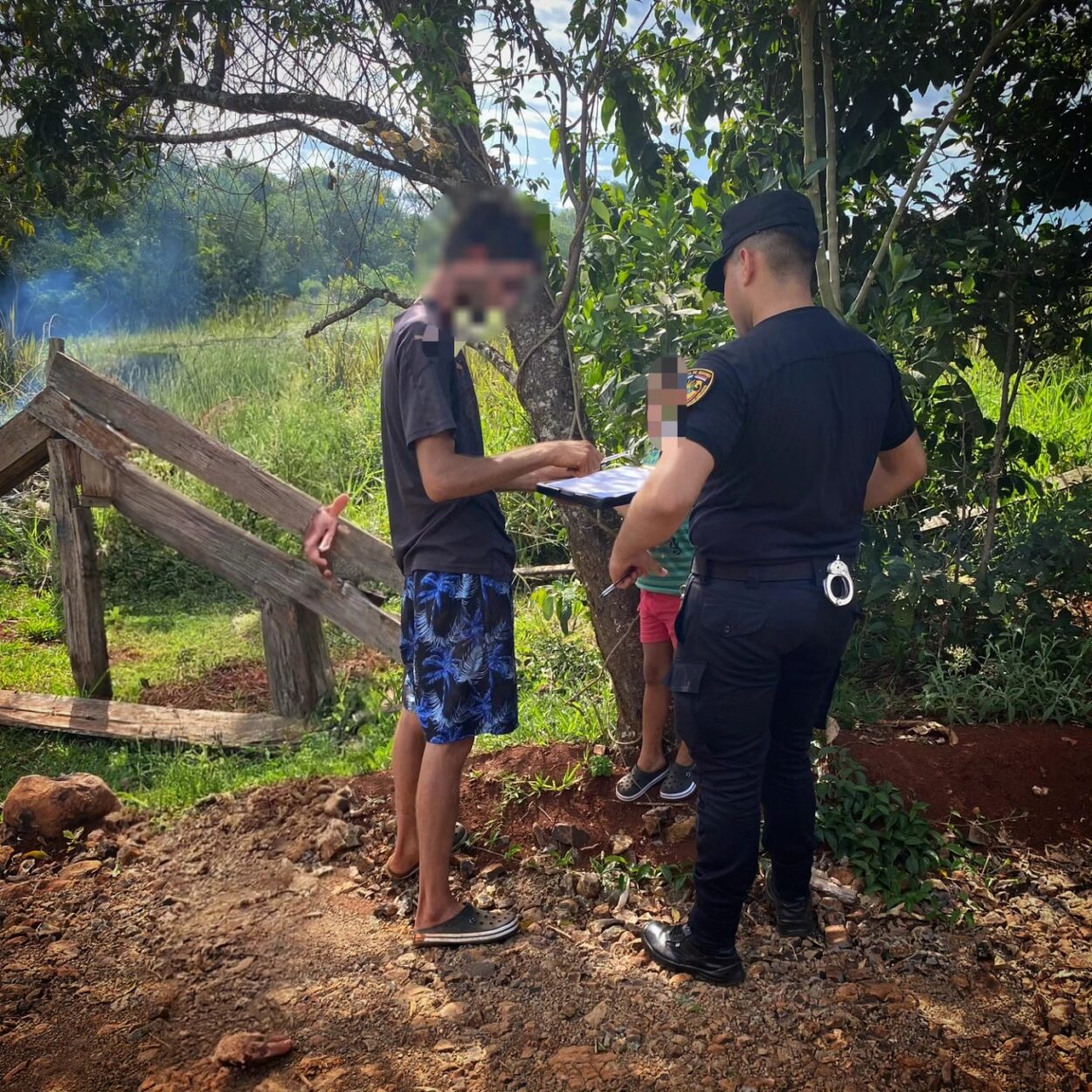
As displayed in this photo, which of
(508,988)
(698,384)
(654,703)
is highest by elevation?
(698,384)

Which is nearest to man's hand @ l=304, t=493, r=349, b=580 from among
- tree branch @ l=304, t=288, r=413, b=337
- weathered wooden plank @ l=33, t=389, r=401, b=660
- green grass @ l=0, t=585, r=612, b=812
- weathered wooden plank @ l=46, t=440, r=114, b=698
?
weathered wooden plank @ l=33, t=389, r=401, b=660

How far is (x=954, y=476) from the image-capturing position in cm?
423

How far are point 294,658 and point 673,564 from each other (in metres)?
2.31

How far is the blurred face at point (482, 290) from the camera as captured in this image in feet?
8.54

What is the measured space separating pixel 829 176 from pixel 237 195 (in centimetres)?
270

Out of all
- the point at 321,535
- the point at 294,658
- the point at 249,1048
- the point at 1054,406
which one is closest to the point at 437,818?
the point at 249,1048

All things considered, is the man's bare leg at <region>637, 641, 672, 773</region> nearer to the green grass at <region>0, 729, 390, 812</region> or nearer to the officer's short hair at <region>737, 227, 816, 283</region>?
the green grass at <region>0, 729, 390, 812</region>

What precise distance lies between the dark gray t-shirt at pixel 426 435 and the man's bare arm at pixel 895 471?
41.0 inches

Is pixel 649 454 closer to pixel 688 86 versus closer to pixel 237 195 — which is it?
pixel 688 86

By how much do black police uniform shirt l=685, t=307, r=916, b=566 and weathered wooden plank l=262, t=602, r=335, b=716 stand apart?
2.94 metres

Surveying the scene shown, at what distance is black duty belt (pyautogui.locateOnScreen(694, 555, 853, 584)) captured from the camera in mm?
2402

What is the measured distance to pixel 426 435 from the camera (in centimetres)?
259

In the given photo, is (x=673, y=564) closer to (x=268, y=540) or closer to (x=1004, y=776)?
(x=1004, y=776)

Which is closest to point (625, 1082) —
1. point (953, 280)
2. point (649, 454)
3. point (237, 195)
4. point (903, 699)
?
point (649, 454)
